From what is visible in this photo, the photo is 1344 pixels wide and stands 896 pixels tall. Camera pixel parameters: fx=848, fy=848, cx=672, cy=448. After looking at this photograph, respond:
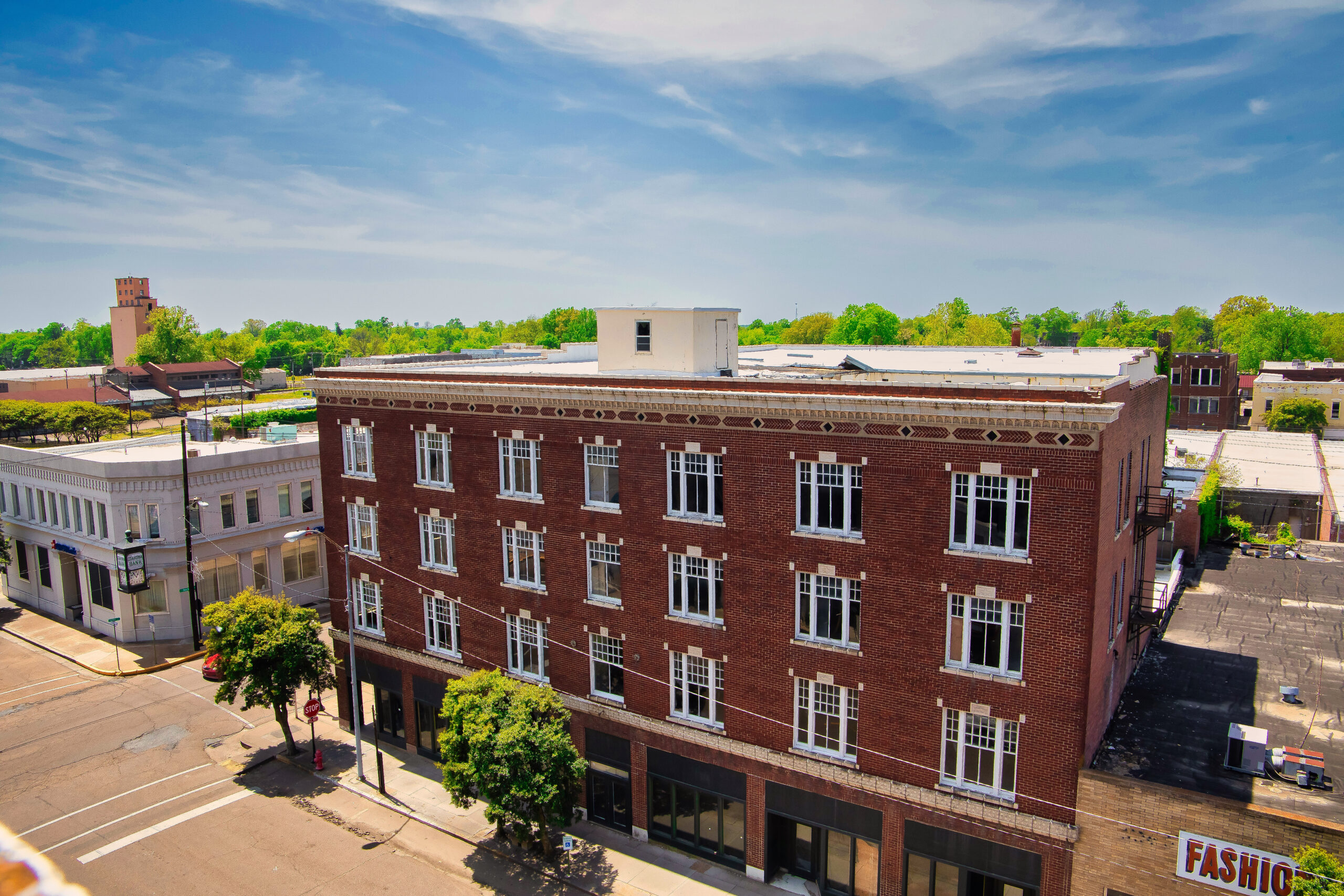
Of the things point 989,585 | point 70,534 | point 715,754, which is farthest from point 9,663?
point 989,585

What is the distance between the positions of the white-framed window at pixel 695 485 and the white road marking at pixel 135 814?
21818mm

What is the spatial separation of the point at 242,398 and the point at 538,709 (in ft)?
390

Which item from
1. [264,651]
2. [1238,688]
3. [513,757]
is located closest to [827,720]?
[513,757]

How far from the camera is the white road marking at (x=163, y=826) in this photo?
93.2 feet

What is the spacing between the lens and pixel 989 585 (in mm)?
21984

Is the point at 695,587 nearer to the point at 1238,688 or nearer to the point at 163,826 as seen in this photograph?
the point at 1238,688

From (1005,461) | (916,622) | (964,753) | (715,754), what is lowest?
(715,754)

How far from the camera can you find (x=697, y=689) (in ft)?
90.3

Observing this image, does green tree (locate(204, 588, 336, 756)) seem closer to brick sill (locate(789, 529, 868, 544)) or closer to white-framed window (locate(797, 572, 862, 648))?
white-framed window (locate(797, 572, 862, 648))

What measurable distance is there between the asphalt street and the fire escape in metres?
20.6

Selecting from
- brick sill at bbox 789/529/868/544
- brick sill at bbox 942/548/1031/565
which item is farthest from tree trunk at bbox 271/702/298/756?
brick sill at bbox 942/548/1031/565

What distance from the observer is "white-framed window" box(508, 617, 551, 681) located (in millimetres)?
30984

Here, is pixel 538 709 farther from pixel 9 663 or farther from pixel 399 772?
pixel 9 663

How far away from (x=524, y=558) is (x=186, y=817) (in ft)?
50.5
